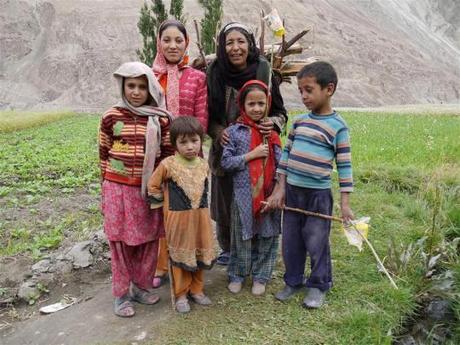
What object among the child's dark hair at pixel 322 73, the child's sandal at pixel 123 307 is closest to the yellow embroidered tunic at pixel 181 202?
the child's sandal at pixel 123 307

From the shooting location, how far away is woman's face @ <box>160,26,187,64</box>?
3531 mm

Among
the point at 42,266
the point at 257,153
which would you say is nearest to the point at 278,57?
the point at 257,153

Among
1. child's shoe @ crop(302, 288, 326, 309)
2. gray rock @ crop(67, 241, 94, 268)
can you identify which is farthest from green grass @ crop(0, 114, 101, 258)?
child's shoe @ crop(302, 288, 326, 309)

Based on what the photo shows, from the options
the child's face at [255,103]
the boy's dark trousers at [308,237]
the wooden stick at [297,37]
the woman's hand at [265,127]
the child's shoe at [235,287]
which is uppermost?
the wooden stick at [297,37]

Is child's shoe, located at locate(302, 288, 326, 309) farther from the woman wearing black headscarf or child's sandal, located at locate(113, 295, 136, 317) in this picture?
child's sandal, located at locate(113, 295, 136, 317)

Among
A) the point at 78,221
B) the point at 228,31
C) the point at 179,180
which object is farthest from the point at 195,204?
the point at 78,221

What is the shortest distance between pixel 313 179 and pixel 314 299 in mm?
895

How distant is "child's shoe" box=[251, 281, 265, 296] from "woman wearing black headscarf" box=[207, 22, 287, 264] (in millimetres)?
485

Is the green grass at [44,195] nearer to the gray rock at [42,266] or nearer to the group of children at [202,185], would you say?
the gray rock at [42,266]

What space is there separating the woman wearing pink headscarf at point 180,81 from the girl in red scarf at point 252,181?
0.32 m

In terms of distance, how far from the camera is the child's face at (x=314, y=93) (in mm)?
3268

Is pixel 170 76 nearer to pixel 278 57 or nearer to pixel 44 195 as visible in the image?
pixel 278 57

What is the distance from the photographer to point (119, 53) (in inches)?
1631

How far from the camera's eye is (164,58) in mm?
3635
